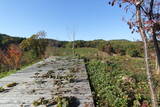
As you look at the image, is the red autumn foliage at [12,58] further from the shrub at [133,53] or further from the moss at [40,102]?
the shrub at [133,53]

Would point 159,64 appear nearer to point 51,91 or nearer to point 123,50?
point 51,91

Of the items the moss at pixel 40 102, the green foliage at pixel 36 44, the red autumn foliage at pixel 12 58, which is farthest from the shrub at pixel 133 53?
the moss at pixel 40 102

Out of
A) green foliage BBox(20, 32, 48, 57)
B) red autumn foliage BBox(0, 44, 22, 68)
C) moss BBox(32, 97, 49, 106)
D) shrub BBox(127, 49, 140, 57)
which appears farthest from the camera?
shrub BBox(127, 49, 140, 57)

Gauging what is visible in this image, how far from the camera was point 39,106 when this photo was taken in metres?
3.04

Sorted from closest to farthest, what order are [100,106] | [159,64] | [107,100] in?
[100,106] < [107,100] < [159,64]

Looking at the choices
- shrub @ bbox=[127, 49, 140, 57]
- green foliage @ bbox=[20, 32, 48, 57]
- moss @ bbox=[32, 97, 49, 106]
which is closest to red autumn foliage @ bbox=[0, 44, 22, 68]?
green foliage @ bbox=[20, 32, 48, 57]

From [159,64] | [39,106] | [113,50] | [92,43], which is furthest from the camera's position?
[92,43]

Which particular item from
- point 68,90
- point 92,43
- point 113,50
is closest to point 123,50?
point 113,50

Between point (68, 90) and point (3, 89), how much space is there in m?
1.70

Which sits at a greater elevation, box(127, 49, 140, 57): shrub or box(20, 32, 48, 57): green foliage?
box(20, 32, 48, 57): green foliage

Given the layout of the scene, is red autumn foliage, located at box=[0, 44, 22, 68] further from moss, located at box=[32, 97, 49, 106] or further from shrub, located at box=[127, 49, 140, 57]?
shrub, located at box=[127, 49, 140, 57]

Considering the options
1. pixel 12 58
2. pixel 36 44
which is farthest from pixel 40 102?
pixel 36 44

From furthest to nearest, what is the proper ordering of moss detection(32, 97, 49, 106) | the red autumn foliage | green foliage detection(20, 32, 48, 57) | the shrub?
the shrub → green foliage detection(20, 32, 48, 57) → the red autumn foliage → moss detection(32, 97, 49, 106)

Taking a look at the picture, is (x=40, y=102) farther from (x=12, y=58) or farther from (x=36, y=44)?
(x=36, y=44)
